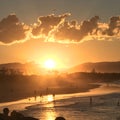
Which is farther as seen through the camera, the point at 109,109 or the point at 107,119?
the point at 109,109

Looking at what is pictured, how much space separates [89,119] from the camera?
49781 mm

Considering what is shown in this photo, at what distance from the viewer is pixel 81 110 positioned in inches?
2376

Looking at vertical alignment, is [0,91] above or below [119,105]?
above

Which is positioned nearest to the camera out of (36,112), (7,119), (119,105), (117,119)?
(7,119)

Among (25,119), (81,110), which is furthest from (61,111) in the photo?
(25,119)

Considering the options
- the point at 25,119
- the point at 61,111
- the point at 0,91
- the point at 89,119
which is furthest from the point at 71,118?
the point at 0,91

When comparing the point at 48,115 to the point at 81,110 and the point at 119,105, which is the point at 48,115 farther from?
the point at 119,105

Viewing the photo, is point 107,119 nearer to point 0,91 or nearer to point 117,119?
point 117,119

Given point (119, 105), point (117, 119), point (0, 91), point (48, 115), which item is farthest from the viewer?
point (0, 91)

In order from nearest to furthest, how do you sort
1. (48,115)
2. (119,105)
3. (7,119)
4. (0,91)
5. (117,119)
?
(7,119) → (117,119) → (48,115) → (119,105) → (0,91)

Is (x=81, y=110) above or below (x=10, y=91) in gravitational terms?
below

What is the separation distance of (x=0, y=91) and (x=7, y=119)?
7204 centimetres

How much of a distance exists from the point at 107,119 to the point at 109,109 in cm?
1068

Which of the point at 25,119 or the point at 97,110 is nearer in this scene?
the point at 25,119
